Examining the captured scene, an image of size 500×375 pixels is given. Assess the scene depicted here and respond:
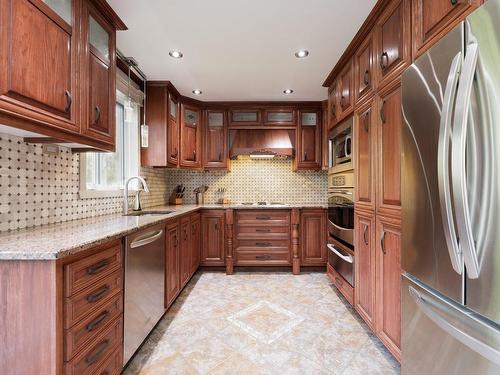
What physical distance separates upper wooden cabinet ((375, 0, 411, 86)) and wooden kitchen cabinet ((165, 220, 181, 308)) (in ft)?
6.79

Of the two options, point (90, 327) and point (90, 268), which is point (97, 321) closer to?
point (90, 327)

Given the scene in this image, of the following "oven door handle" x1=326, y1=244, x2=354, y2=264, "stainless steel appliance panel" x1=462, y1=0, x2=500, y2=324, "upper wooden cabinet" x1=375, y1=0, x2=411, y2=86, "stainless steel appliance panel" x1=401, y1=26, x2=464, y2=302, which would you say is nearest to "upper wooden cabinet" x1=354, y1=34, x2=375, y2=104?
"upper wooden cabinet" x1=375, y1=0, x2=411, y2=86

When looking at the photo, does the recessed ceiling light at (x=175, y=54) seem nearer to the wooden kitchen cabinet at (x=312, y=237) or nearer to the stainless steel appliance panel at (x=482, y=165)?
the stainless steel appliance panel at (x=482, y=165)

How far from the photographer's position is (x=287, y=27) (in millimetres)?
1960

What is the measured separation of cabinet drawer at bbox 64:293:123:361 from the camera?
105cm

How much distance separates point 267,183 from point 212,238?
4.08ft

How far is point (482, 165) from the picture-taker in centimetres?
81

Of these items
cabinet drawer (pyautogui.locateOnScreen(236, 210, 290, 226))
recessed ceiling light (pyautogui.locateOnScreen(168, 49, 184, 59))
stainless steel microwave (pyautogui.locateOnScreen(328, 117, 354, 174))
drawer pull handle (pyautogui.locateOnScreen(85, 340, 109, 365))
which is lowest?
drawer pull handle (pyautogui.locateOnScreen(85, 340, 109, 365))

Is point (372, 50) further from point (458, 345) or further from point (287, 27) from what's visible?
point (458, 345)

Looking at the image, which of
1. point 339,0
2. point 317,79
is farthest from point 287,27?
point 317,79

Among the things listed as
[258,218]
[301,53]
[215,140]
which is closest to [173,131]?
[215,140]

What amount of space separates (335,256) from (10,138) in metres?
2.75

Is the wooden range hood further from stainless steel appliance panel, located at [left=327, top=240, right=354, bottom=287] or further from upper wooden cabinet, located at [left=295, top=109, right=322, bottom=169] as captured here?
stainless steel appliance panel, located at [left=327, top=240, right=354, bottom=287]

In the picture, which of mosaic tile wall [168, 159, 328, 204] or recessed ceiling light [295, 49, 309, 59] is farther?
mosaic tile wall [168, 159, 328, 204]
